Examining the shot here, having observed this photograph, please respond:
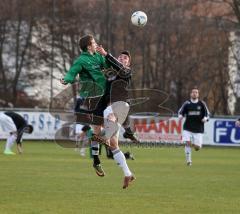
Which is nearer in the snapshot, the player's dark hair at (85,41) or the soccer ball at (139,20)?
the player's dark hair at (85,41)

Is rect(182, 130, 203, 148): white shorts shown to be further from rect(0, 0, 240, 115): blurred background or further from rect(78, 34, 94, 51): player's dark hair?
rect(0, 0, 240, 115): blurred background

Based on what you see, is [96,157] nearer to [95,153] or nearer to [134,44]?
[95,153]

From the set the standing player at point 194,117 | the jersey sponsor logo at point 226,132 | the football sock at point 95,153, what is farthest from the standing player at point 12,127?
the football sock at point 95,153

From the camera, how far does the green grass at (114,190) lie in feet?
36.6

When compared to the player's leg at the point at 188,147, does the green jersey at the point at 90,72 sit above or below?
above

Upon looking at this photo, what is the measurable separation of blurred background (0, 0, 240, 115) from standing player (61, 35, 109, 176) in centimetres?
3440

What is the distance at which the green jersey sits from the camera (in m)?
13.0

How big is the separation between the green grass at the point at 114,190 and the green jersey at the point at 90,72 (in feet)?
5.82

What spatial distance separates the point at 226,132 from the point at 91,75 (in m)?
24.5

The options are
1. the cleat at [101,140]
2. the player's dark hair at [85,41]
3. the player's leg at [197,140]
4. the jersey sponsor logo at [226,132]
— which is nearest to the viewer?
the player's dark hair at [85,41]

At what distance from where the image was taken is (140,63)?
5078 cm

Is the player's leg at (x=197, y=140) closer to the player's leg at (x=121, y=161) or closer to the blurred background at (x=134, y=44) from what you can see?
the player's leg at (x=121, y=161)

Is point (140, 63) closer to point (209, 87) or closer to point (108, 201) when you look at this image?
point (209, 87)

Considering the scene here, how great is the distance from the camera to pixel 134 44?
49.8 m
